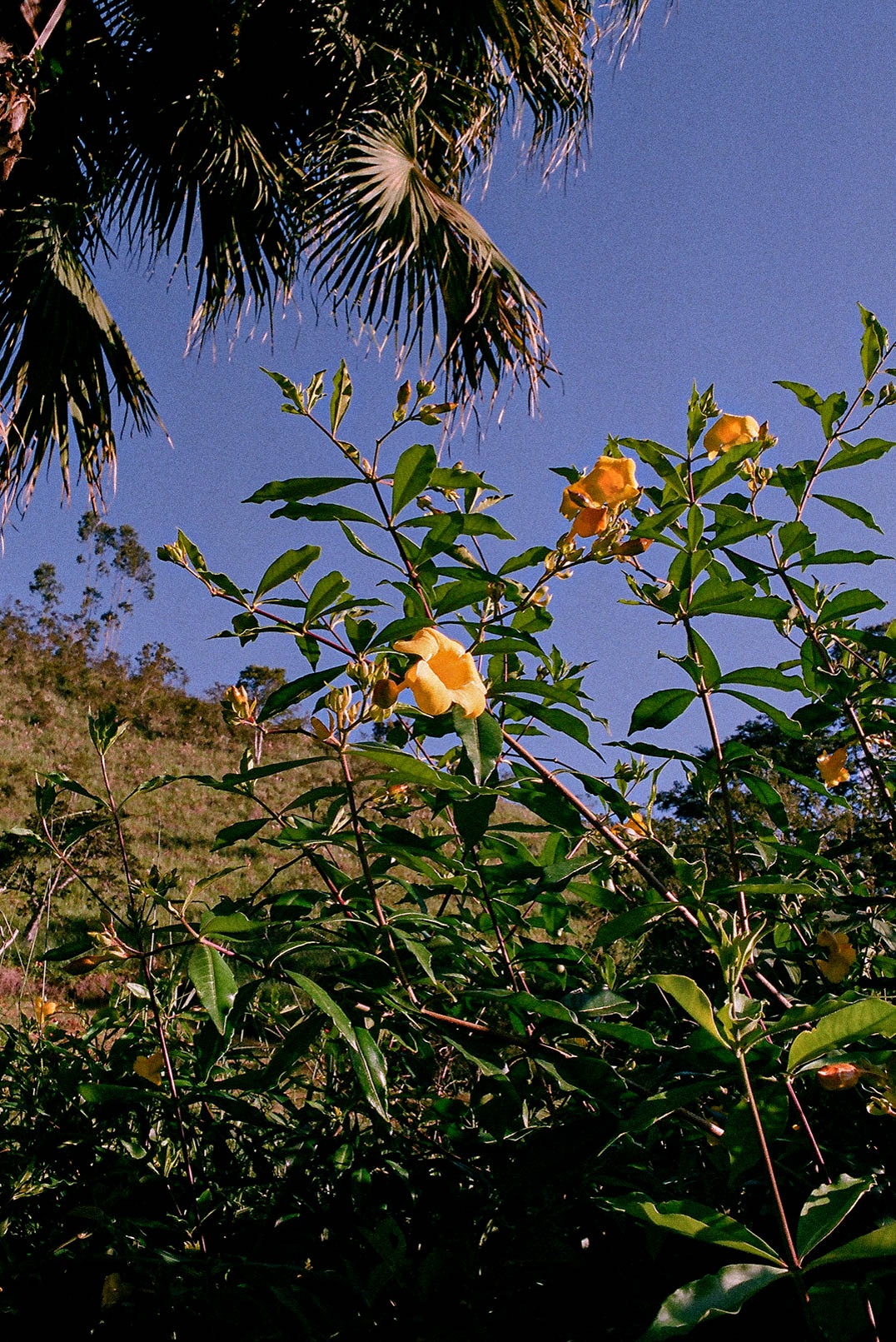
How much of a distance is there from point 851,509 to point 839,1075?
20.8 inches

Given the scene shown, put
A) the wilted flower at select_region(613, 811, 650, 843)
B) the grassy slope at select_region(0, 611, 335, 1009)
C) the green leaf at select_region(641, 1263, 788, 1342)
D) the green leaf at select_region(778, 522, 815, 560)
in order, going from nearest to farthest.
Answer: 1. the green leaf at select_region(641, 1263, 788, 1342)
2. the wilted flower at select_region(613, 811, 650, 843)
3. the green leaf at select_region(778, 522, 815, 560)
4. the grassy slope at select_region(0, 611, 335, 1009)

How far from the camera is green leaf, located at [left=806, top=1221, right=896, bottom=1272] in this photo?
12.5 inches

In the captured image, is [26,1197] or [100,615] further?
[100,615]

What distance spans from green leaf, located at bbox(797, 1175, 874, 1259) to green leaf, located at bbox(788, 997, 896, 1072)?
52 mm

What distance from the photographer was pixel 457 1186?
617 mm

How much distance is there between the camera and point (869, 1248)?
1.05 feet

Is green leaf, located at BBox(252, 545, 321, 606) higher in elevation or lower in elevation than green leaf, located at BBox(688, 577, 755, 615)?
higher

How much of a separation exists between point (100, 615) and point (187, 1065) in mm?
19724

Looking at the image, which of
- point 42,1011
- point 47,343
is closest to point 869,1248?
point 42,1011

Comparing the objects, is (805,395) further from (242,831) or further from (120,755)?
(120,755)

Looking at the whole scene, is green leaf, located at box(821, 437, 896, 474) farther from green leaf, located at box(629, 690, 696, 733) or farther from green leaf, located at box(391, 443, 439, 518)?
green leaf, located at box(391, 443, 439, 518)

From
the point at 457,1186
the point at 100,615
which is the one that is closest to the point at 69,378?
the point at 457,1186

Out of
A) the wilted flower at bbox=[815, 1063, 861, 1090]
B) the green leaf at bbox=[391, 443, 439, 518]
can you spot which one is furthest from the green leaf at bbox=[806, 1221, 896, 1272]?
the green leaf at bbox=[391, 443, 439, 518]

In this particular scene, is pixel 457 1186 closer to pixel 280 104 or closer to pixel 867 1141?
pixel 867 1141
